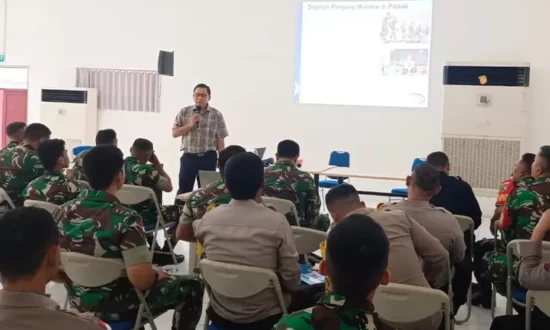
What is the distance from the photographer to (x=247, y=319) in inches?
104

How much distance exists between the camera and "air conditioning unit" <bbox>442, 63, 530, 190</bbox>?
7.36 meters

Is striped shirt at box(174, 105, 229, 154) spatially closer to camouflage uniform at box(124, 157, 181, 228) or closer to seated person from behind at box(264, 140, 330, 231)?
camouflage uniform at box(124, 157, 181, 228)

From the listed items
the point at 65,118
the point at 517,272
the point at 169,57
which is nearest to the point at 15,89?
the point at 65,118

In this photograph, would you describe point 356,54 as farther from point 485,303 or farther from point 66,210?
point 66,210

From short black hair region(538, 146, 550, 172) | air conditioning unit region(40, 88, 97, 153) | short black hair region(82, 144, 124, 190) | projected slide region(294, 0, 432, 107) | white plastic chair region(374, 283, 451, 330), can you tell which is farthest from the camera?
air conditioning unit region(40, 88, 97, 153)

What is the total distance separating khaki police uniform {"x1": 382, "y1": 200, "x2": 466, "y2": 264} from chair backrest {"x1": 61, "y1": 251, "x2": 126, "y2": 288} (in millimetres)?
1365

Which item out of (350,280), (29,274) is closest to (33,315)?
(29,274)

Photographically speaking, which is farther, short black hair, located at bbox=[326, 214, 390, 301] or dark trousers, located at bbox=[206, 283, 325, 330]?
dark trousers, located at bbox=[206, 283, 325, 330]

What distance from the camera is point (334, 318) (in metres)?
1.53

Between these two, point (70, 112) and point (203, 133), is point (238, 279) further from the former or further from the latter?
point (70, 112)

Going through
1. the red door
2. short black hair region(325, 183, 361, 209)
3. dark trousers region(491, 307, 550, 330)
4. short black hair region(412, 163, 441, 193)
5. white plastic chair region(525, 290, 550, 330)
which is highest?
the red door

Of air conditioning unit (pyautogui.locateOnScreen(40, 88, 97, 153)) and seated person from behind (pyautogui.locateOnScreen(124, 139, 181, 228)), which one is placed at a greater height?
air conditioning unit (pyautogui.locateOnScreen(40, 88, 97, 153))

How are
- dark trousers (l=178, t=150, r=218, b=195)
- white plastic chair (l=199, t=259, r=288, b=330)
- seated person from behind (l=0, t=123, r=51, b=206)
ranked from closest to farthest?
white plastic chair (l=199, t=259, r=288, b=330)
seated person from behind (l=0, t=123, r=51, b=206)
dark trousers (l=178, t=150, r=218, b=195)

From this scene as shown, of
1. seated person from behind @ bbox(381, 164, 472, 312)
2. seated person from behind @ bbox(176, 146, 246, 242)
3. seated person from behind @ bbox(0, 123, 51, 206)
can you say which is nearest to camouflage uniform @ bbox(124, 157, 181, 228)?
seated person from behind @ bbox(0, 123, 51, 206)
